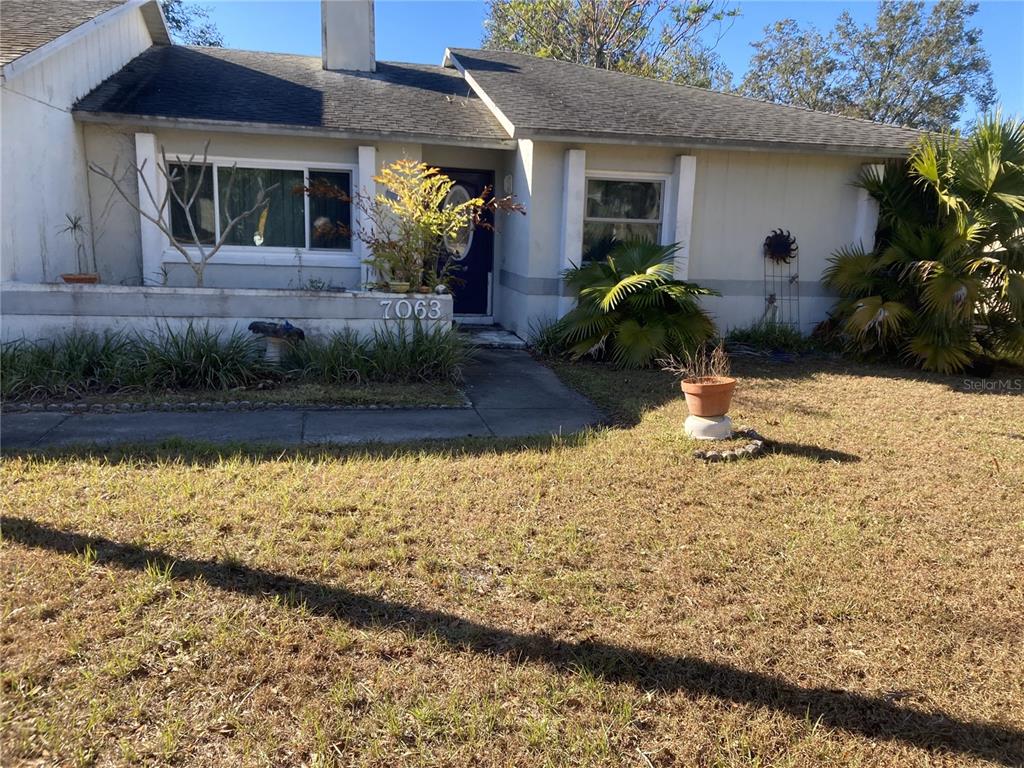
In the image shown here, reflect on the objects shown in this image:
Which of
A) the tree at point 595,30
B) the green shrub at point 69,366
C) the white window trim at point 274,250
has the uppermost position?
the tree at point 595,30

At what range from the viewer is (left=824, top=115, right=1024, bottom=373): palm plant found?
359 inches

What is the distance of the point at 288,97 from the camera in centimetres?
1088

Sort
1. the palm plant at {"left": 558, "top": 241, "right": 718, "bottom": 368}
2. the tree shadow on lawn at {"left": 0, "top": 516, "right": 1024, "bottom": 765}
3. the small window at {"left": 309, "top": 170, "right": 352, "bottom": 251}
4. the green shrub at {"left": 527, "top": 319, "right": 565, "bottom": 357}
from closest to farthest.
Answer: the tree shadow on lawn at {"left": 0, "top": 516, "right": 1024, "bottom": 765} → the palm plant at {"left": 558, "top": 241, "right": 718, "bottom": 368} → the green shrub at {"left": 527, "top": 319, "right": 565, "bottom": 357} → the small window at {"left": 309, "top": 170, "right": 352, "bottom": 251}

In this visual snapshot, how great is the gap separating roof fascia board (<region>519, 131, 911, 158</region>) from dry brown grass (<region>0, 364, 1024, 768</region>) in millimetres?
5694

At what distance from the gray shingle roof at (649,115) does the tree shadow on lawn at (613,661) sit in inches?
295

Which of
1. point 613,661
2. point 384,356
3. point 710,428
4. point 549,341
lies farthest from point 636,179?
point 613,661

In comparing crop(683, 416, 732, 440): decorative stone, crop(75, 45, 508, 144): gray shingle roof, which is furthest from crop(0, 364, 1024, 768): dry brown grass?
crop(75, 45, 508, 144): gray shingle roof

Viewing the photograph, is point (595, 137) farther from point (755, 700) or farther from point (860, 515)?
point (755, 700)

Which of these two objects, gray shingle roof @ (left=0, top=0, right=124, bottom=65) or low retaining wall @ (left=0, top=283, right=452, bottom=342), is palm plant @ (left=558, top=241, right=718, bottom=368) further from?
gray shingle roof @ (left=0, top=0, right=124, bottom=65)

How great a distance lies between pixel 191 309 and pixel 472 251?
5.50 m

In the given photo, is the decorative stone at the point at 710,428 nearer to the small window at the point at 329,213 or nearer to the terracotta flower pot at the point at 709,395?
the terracotta flower pot at the point at 709,395

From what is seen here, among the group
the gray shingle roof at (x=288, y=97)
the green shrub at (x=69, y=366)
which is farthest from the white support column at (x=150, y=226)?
the green shrub at (x=69, y=366)

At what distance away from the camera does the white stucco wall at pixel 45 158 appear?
7.83m

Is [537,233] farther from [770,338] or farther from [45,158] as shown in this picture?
[45,158]
